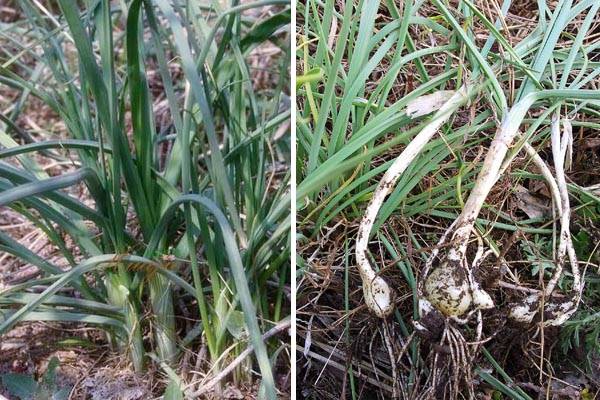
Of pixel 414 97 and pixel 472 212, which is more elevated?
pixel 414 97

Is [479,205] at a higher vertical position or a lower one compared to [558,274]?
higher

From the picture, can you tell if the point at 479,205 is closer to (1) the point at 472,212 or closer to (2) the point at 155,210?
(1) the point at 472,212

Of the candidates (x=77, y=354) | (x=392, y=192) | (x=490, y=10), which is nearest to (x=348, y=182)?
(x=392, y=192)

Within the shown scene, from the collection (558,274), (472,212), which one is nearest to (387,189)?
(472,212)

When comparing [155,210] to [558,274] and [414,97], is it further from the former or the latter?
[558,274]

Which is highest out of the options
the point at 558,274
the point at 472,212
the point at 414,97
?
the point at 414,97

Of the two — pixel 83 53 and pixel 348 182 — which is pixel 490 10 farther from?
pixel 83 53
